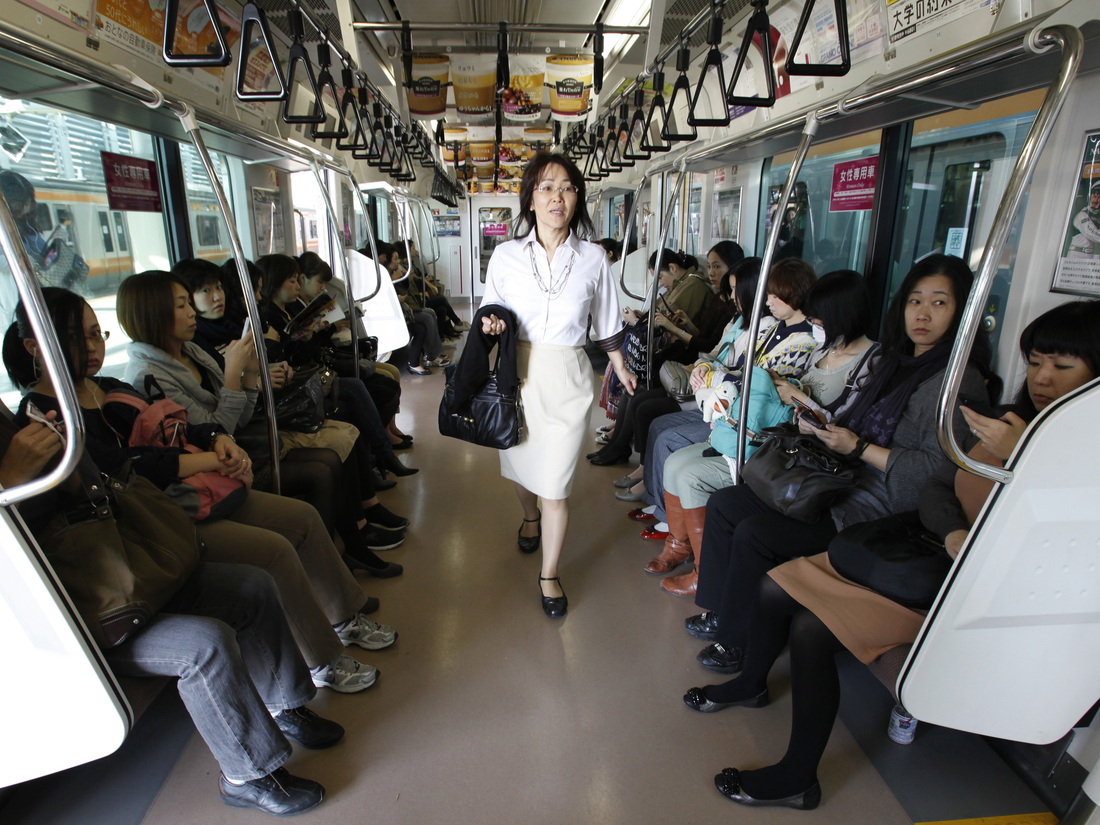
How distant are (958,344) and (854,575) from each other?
0.73 metres

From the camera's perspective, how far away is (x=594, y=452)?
16.0 ft

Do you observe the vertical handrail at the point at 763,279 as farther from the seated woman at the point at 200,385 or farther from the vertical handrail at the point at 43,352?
the vertical handrail at the point at 43,352

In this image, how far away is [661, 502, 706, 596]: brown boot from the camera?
9.36ft

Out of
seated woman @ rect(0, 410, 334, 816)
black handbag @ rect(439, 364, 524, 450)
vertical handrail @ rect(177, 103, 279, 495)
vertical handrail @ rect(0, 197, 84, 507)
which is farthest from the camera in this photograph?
black handbag @ rect(439, 364, 524, 450)

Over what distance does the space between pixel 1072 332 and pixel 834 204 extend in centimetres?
243

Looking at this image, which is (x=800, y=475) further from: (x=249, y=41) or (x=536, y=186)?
(x=249, y=41)

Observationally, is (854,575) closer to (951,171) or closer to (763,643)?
(763,643)

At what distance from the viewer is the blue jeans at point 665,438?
3254mm

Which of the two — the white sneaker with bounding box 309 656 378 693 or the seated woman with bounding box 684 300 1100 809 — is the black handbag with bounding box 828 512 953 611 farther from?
the white sneaker with bounding box 309 656 378 693

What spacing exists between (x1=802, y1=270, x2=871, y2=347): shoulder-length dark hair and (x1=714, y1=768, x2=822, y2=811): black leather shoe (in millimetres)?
1618

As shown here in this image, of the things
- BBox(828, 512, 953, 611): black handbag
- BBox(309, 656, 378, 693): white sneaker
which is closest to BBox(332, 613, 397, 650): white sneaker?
BBox(309, 656, 378, 693): white sneaker

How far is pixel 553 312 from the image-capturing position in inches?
103

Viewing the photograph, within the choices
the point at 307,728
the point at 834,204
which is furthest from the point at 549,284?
the point at 834,204

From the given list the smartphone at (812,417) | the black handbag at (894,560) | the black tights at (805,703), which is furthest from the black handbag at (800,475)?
the black tights at (805,703)
